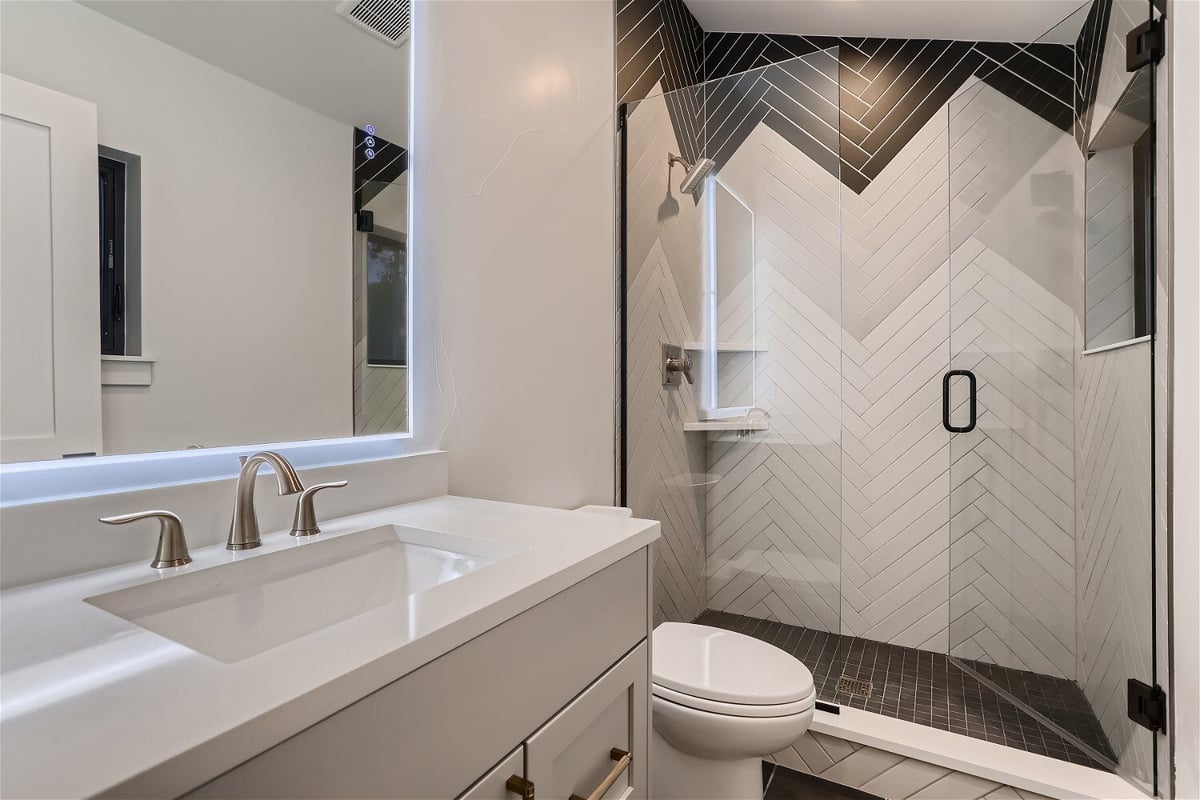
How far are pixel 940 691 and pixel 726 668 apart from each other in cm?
86

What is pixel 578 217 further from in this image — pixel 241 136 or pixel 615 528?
pixel 615 528

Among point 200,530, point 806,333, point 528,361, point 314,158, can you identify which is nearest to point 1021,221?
point 806,333

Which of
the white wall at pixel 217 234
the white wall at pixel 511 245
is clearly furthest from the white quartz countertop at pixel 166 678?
the white wall at pixel 511 245

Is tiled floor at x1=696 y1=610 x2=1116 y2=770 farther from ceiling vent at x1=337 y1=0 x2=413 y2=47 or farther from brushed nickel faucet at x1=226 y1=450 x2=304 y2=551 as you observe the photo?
ceiling vent at x1=337 y1=0 x2=413 y2=47

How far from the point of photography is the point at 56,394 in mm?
781

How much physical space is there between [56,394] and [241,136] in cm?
49

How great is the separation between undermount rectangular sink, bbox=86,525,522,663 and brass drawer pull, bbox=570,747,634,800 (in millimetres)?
341

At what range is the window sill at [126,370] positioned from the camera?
83 centimetres

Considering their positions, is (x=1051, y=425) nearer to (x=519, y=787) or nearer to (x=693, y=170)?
(x=693, y=170)

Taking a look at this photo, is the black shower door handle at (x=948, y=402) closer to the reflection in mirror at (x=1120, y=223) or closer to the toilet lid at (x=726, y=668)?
the reflection in mirror at (x=1120, y=223)

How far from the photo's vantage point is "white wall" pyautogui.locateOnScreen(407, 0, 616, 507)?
1.35 meters

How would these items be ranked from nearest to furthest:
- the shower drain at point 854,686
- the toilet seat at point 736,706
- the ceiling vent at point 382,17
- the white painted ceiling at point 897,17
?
1. the ceiling vent at point 382,17
2. the toilet seat at point 736,706
3. the shower drain at point 854,686
4. the white painted ceiling at point 897,17

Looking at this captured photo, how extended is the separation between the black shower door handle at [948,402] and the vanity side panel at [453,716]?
1533mm

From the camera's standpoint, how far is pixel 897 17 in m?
2.25
